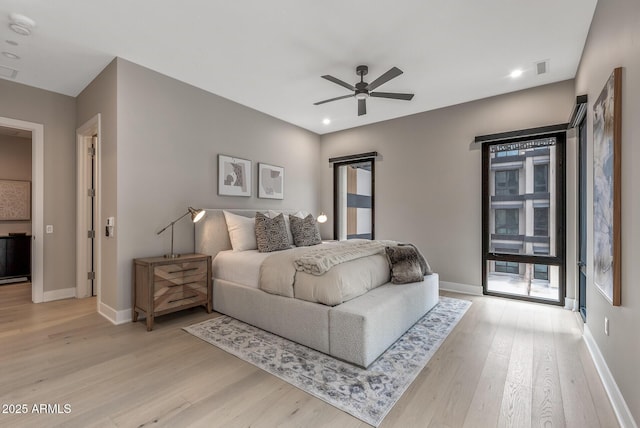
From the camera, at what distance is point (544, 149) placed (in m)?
3.93

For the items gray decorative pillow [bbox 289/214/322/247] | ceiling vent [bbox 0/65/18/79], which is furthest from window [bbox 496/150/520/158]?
ceiling vent [bbox 0/65/18/79]

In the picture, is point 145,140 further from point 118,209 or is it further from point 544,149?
point 544,149

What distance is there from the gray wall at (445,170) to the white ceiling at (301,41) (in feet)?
1.02

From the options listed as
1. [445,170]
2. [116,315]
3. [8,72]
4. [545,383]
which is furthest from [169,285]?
[445,170]

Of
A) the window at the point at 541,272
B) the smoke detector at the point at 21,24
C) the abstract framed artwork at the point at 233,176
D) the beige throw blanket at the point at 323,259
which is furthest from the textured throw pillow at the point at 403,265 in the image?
the smoke detector at the point at 21,24

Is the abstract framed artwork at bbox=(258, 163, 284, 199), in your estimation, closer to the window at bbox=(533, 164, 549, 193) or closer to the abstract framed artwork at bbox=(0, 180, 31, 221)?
the window at bbox=(533, 164, 549, 193)

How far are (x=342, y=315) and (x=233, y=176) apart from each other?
9.51 ft

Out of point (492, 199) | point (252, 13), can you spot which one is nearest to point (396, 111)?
point (492, 199)

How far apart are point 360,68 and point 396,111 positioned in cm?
173

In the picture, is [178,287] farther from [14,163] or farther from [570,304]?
[14,163]

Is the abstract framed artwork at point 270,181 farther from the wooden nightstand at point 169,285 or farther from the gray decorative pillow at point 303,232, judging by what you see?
the wooden nightstand at point 169,285

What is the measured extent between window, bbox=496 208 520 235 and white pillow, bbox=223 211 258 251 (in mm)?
3495

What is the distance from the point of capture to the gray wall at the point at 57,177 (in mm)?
3859

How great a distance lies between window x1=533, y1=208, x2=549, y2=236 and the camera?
3.92 metres
